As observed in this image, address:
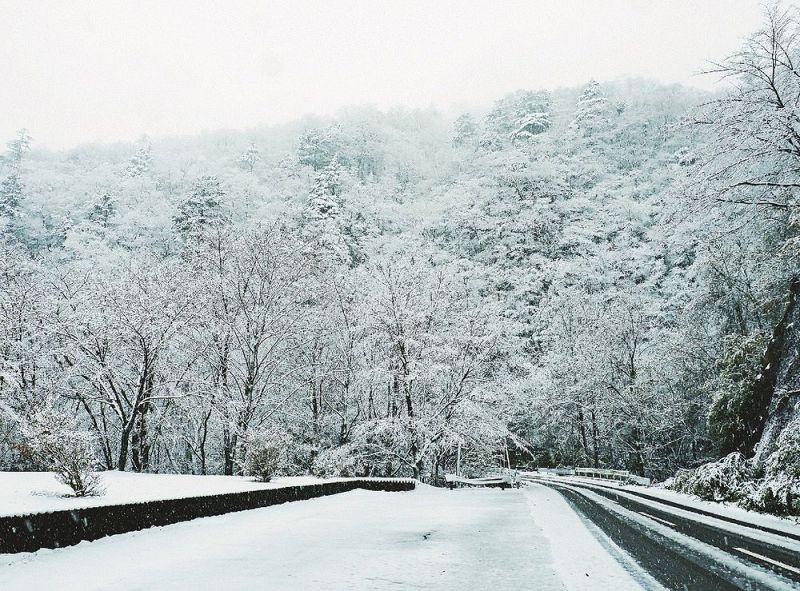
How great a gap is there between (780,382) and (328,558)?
15147mm

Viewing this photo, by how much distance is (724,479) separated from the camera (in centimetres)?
1678

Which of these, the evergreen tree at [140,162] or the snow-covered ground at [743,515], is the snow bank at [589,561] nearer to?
the snow-covered ground at [743,515]

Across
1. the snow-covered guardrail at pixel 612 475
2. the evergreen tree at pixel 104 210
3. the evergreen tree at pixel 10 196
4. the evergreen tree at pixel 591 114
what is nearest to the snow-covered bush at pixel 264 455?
the snow-covered guardrail at pixel 612 475

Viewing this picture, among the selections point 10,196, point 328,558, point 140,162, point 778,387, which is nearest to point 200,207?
point 10,196

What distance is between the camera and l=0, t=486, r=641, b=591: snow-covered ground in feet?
18.0

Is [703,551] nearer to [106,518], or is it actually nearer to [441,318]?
[106,518]

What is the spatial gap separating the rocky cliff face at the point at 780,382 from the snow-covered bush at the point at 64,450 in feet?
50.8

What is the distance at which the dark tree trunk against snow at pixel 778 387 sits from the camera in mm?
14836

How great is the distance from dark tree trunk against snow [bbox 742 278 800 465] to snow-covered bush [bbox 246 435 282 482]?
14.2 metres

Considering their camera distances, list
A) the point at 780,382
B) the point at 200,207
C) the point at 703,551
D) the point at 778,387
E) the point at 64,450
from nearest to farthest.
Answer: the point at 703,551
the point at 64,450
the point at 778,387
the point at 780,382
the point at 200,207

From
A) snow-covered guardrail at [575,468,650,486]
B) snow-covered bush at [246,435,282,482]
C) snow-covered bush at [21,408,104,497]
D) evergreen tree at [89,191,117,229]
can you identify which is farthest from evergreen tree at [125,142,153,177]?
snow-covered bush at [21,408,104,497]

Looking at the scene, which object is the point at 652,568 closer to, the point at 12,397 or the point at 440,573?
the point at 440,573

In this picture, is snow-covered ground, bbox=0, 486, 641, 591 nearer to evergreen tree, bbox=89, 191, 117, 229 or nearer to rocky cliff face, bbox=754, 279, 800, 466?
rocky cliff face, bbox=754, 279, 800, 466

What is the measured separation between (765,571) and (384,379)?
23.4 meters
